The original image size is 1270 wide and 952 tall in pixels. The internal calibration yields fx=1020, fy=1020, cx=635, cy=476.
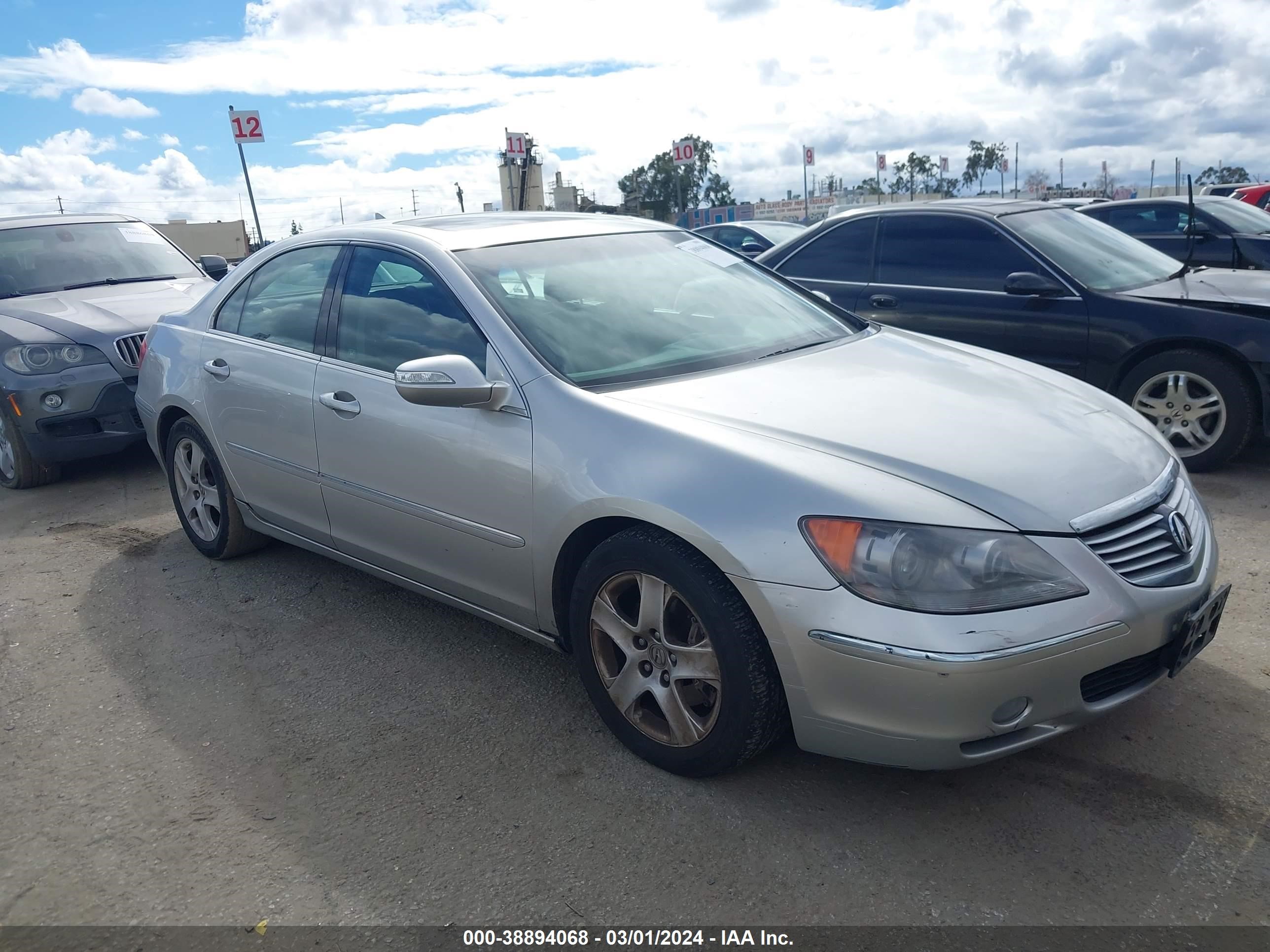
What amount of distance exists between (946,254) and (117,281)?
5896 mm

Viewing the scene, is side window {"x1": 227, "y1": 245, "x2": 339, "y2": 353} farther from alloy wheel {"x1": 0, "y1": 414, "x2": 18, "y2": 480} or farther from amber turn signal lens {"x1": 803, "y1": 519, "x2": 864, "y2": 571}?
alloy wheel {"x1": 0, "y1": 414, "x2": 18, "y2": 480}

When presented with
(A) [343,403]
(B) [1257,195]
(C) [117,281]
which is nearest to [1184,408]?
(A) [343,403]

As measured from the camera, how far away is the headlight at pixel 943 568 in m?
2.38

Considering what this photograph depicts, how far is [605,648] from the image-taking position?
3.00m

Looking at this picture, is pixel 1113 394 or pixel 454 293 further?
pixel 1113 394

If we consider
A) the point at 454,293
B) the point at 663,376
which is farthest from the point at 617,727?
the point at 454,293

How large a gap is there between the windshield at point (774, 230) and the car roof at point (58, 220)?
9471 millimetres

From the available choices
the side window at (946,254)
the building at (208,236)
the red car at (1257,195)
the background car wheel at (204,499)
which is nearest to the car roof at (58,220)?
the background car wheel at (204,499)

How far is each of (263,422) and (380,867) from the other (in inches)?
86.2

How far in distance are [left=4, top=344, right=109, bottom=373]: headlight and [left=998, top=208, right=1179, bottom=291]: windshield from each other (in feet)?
19.0

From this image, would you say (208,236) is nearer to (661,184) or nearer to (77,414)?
(661,184)

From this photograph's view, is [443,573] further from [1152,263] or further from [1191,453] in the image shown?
[1152,263]

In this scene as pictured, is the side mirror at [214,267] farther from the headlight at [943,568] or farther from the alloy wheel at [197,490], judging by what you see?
the headlight at [943,568]

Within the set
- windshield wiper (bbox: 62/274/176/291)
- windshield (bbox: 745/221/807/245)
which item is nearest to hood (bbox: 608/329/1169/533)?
windshield wiper (bbox: 62/274/176/291)
